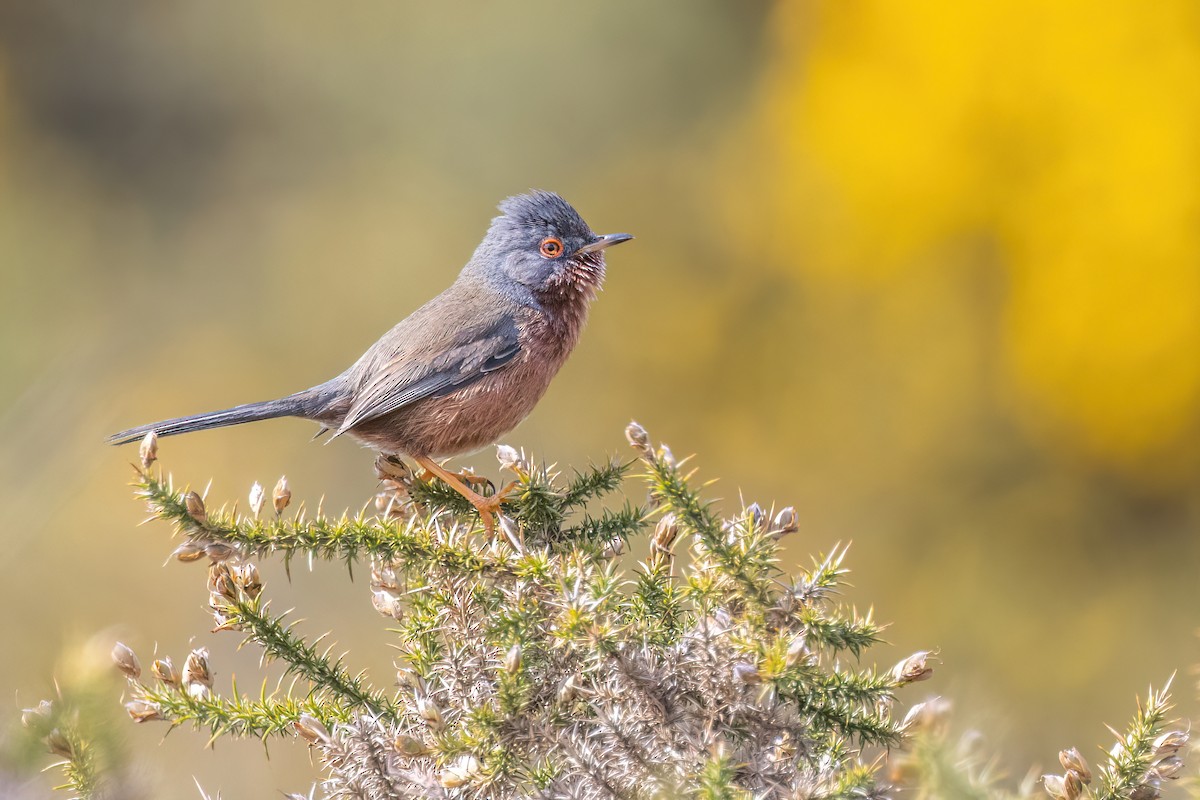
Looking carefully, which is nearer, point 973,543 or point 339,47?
point 973,543

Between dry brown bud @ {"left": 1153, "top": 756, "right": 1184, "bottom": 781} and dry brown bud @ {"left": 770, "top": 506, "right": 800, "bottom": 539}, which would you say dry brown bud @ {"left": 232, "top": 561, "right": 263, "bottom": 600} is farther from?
dry brown bud @ {"left": 1153, "top": 756, "right": 1184, "bottom": 781}

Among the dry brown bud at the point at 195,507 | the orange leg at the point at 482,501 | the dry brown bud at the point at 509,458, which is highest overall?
the orange leg at the point at 482,501

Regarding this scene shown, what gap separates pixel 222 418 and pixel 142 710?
2196 millimetres

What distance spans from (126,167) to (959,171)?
6.78m

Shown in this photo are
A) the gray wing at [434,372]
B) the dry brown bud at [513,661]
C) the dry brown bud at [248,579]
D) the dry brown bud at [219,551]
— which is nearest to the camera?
the dry brown bud at [513,661]

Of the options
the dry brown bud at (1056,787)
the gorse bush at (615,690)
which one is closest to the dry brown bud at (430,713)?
the gorse bush at (615,690)

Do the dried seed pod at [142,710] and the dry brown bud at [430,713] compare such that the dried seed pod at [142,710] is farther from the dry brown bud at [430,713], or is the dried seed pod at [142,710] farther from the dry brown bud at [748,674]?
the dry brown bud at [748,674]

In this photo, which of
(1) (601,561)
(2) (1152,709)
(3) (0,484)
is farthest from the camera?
(1) (601,561)

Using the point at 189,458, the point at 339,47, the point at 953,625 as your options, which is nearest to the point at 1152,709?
the point at 953,625

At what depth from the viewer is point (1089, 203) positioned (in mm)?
6754

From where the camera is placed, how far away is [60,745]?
1547 mm

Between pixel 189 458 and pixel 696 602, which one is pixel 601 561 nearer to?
pixel 696 602

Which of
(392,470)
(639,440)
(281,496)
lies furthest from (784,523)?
(392,470)

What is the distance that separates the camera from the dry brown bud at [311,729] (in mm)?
1911
